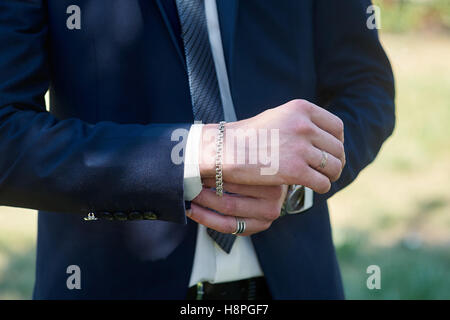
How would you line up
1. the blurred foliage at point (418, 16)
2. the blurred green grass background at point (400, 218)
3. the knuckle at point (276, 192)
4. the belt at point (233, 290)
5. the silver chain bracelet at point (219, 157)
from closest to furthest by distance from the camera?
the silver chain bracelet at point (219, 157), the knuckle at point (276, 192), the belt at point (233, 290), the blurred green grass background at point (400, 218), the blurred foliage at point (418, 16)

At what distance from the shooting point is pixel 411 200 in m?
5.45

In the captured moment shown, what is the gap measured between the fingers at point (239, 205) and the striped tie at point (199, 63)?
25cm

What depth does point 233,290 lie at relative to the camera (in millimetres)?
1882

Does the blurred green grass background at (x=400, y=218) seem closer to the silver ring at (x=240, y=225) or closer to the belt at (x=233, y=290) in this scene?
the belt at (x=233, y=290)

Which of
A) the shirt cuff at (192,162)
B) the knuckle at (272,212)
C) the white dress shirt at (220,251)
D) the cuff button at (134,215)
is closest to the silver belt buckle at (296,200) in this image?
the white dress shirt at (220,251)

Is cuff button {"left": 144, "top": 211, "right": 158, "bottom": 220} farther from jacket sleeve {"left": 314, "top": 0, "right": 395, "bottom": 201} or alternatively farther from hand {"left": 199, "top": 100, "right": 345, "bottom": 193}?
jacket sleeve {"left": 314, "top": 0, "right": 395, "bottom": 201}

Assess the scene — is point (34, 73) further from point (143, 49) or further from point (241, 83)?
point (241, 83)

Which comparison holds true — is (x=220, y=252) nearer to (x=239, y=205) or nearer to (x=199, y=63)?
(x=239, y=205)

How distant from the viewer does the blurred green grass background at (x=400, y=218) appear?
14.2ft

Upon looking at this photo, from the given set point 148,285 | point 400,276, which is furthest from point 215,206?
point 400,276

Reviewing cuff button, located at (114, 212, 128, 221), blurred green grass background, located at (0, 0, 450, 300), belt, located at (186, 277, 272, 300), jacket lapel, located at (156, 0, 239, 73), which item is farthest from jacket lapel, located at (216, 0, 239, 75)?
blurred green grass background, located at (0, 0, 450, 300)

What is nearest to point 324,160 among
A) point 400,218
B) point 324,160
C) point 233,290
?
point 324,160

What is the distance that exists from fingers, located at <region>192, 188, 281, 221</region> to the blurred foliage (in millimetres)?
8657

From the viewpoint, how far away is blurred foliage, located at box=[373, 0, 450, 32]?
963cm
